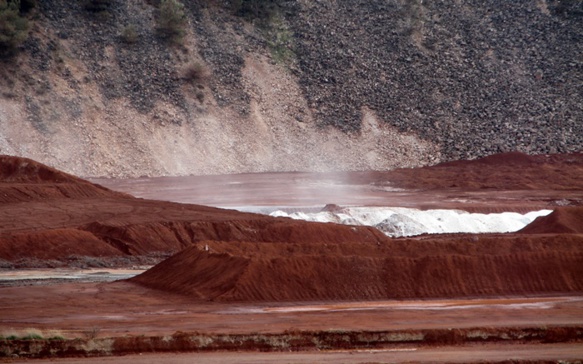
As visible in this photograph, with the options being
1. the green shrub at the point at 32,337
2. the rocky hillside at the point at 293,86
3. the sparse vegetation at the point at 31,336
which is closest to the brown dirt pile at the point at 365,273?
the sparse vegetation at the point at 31,336

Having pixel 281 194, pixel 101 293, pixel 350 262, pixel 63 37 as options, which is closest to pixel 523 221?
pixel 281 194

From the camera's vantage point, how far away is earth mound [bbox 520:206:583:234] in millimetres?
38750

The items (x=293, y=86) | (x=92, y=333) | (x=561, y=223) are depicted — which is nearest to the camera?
(x=92, y=333)

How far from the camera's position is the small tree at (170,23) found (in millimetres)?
68375

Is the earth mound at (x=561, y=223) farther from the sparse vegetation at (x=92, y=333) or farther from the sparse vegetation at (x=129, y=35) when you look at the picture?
the sparse vegetation at (x=129, y=35)

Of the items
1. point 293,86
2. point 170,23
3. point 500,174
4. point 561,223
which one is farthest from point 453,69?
point 561,223

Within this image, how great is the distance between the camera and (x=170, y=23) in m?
68.3

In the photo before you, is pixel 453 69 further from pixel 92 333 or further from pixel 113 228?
pixel 92 333

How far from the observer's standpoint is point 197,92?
66312 mm

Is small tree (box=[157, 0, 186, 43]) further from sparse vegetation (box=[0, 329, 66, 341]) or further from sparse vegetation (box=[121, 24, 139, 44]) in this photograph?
sparse vegetation (box=[0, 329, 66, 341])

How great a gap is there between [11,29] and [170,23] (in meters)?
11.0

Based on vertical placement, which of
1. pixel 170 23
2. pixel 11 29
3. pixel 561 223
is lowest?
pixel 561 223

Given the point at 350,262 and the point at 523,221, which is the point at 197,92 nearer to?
the point at 523,221

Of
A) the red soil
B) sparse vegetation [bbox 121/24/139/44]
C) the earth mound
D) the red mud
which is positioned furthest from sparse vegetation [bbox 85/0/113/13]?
the earth mound
